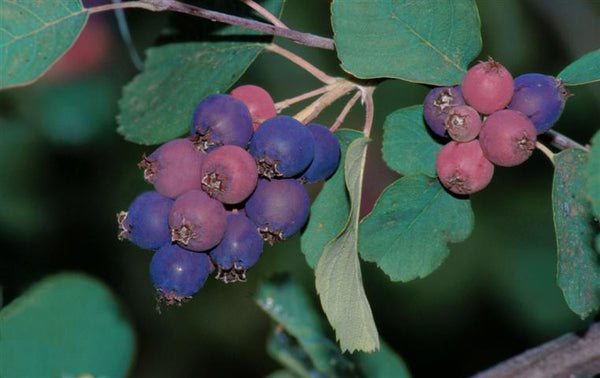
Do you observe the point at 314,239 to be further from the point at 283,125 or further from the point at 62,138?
the point at 62,138

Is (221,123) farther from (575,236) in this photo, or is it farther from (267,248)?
(267,248)

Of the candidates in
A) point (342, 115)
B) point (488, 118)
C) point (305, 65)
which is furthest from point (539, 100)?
point (305, 65)

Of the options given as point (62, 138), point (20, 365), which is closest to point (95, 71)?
point (62, 138)

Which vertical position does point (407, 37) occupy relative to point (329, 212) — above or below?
above

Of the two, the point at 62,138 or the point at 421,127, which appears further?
the point at 62,138

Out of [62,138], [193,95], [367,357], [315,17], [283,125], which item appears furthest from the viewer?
[315,17]

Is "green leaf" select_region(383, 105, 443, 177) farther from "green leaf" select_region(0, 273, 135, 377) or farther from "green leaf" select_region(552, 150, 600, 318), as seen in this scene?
"green leaf" select_region(0, 273, 135, 377)

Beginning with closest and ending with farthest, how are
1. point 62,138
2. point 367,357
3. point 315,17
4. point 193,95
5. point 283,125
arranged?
point 283,125 → point 193,95 → point 367,357 → point 62,138 → point 315,17
